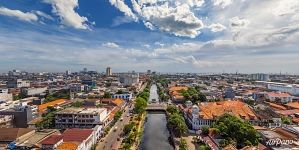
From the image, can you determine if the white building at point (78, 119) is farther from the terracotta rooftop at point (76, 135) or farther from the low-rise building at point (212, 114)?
the low-rise building at point (212, 114)

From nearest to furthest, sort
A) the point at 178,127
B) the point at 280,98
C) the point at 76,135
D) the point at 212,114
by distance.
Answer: the point at 76,135 → the point at 178,127 → the point at 212,114 → the point at 280,98

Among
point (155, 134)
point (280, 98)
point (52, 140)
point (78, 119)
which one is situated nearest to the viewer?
point (52, 140)

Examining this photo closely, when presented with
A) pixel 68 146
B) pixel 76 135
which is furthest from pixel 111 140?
pixel 68 146

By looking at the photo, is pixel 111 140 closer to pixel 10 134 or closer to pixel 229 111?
pixel 10 134

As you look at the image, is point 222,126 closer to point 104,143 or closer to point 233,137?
point 233,137

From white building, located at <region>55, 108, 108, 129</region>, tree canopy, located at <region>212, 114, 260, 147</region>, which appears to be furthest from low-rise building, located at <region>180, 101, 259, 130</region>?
white building, located at <region>55, 108, 108, 129</region>

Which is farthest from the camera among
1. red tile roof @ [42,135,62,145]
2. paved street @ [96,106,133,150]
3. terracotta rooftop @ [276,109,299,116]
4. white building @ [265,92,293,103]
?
white building @ [265,92,293,103]

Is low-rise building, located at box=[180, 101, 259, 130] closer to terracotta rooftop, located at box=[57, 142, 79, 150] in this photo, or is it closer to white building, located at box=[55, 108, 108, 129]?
white building, located at box=[55, 108, 108, 129]

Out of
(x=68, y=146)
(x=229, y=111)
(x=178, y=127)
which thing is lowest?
(x=178, y=127)

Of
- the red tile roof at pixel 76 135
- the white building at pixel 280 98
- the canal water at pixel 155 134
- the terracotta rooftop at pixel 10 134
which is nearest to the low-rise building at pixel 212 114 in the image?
the canal water at pixel 155 134
